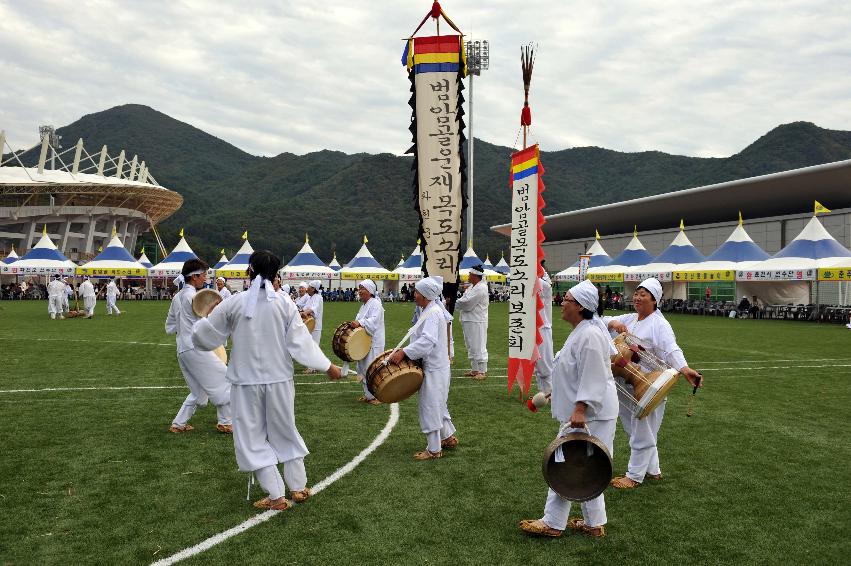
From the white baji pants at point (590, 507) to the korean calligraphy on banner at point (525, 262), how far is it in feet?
13.0

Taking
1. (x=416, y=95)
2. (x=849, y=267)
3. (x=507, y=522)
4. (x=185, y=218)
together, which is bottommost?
(x=507, y=522)

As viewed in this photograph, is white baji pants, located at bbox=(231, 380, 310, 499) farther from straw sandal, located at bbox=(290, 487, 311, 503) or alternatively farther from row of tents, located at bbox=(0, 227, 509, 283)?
row of tents, located at bbox=(0, 227, 509, 283)

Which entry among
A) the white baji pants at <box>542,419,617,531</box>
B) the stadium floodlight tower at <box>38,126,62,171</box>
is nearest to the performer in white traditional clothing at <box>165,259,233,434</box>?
the white baji pants at <box>542,419,617,531</box>

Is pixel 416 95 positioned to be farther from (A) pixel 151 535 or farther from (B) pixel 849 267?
(B) pixel 849 267

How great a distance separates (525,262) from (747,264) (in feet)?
74.5

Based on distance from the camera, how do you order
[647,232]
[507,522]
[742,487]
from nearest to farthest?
[507,522]
[742,487]
[647,232]

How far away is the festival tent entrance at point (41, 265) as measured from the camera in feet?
115

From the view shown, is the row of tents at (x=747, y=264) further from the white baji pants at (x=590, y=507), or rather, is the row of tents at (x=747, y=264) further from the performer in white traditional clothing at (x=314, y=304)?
the white baji pants at (x=590, y=507)

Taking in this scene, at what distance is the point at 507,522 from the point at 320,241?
322ft

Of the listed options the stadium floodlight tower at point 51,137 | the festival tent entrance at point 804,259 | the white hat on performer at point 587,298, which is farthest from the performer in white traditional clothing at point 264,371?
the stadium floodlight tower at point 51,137

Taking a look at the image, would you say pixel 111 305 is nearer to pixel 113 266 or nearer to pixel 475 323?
pixel 113 266

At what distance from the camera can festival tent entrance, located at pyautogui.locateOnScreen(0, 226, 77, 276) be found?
115 ft

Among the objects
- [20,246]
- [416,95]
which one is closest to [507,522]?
[416,95]

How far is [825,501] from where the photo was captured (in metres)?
4.79
